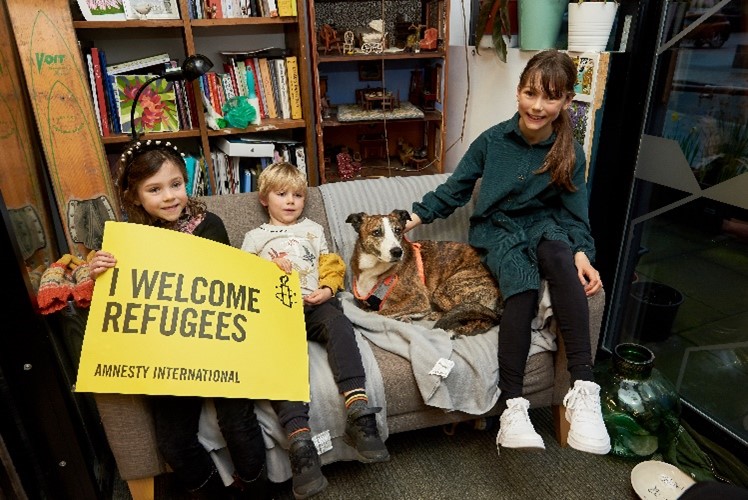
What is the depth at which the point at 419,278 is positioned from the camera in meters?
1.95

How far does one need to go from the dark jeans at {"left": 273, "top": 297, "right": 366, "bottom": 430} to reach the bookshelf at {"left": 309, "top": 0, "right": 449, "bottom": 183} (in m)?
1.27

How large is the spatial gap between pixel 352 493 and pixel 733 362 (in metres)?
1.57

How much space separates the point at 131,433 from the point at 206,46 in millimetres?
2098

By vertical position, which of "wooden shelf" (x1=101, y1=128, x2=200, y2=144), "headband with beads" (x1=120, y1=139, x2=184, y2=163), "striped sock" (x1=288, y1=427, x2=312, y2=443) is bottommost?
"striped sock" (x1=288, y1=427, x2=312, y2=443)

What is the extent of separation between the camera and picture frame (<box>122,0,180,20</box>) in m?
2.32

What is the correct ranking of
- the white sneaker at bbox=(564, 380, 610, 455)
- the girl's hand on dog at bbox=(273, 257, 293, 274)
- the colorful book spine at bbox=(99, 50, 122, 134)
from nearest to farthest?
the white sneaker at bbox=(564, 380, 610, 455) → the girl's hand on dog at bbox=(273, 257, 293, 274) → the colorful book spine at bbox=(99, 50, 122, 134)

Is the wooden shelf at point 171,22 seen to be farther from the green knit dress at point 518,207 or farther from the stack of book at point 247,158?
the green knit dress at point 518,207

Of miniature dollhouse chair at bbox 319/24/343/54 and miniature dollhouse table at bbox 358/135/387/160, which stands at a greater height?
miniature dollhouse chair at bbox 319/24/343/54

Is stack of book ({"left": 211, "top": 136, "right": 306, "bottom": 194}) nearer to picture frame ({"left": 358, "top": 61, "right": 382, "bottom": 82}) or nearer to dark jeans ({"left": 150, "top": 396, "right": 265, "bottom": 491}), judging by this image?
picture frame ({"left": 358, "top": 61, "right": 382, "bottom": 82})

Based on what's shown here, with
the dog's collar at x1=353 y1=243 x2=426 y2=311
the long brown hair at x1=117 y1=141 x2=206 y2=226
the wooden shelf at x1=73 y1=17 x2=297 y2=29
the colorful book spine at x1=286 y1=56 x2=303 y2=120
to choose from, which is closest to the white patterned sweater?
the dog's collar at x1=353 y1=243 x2=426 y2=311

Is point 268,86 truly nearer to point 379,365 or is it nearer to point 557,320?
point 379,365

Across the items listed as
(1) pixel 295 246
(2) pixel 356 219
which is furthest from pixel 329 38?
(1) pixel 295 246

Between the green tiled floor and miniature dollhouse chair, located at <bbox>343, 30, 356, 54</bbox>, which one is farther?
miniature dollhouse chair, located at <bbox>343, 30, 356, 54</bbox>

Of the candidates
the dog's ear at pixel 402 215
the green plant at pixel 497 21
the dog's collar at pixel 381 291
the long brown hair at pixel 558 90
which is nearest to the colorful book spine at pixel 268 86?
the green plant at pixel 497 21
